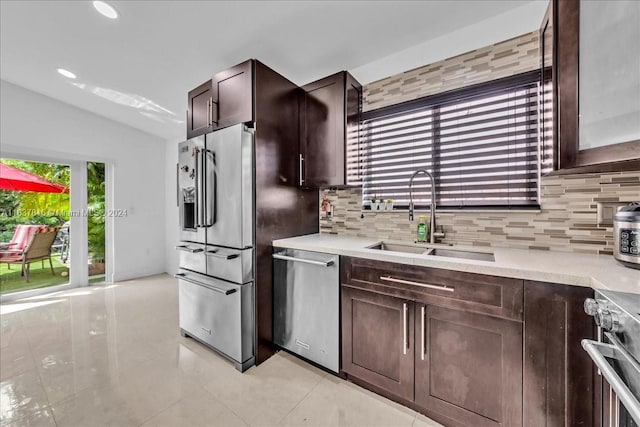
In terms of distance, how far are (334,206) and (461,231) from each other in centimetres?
115

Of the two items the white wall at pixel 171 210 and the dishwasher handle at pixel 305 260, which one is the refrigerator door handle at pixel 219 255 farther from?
the white wall at pixel 171 210

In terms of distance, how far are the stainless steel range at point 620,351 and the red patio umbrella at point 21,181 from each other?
5.48 metres

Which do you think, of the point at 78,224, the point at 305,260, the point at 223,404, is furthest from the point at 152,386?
the point at 78,224

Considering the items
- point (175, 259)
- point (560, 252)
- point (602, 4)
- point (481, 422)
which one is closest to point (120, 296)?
point (175, 259)

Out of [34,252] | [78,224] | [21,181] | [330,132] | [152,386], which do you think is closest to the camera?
[152,386]

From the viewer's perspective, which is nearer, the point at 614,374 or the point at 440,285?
the point at 614,374

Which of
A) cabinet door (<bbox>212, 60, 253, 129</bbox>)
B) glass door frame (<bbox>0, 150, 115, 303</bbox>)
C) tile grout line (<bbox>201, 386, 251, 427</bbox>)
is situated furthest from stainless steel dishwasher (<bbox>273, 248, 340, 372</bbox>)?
glass door frame (<bbox>0, 150, 115, 303</bbox>)

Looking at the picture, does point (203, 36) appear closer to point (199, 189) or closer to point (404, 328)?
point (199, 189)

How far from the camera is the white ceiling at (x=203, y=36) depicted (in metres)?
1.83

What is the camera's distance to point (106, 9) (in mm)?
2000

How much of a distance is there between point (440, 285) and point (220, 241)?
5.26 feet

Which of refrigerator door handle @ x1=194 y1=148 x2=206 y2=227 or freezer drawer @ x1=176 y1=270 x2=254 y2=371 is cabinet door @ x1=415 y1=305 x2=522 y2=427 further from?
refrigerator door handle @ x1=194 y1=148 x2=206 y2=227

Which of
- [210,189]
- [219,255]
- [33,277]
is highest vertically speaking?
[210,189]

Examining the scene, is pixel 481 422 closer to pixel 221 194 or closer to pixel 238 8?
pixel 221 194
